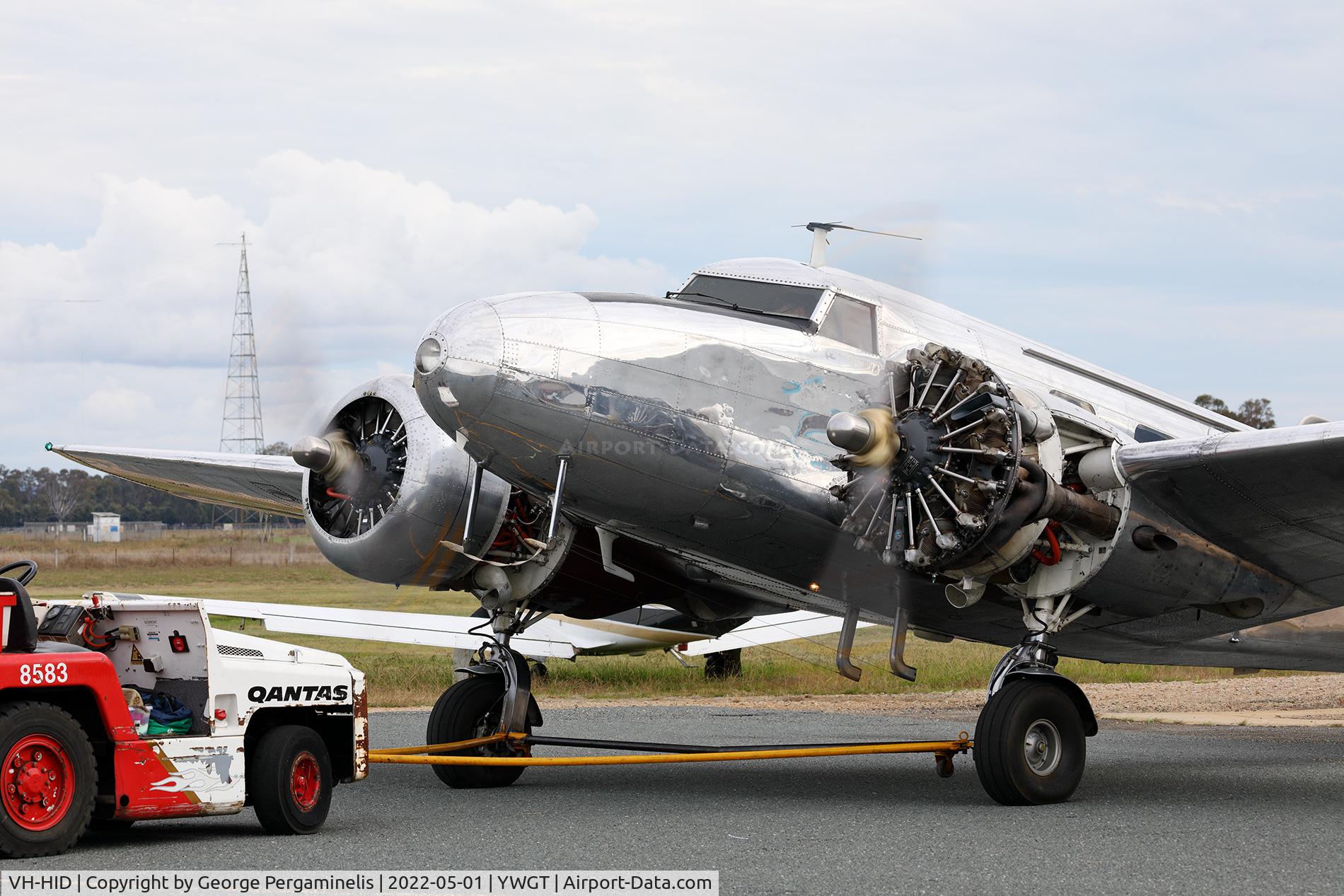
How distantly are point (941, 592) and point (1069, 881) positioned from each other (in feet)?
15.4

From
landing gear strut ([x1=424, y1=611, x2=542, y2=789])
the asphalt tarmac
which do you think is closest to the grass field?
landing gear strut ([x1=424, y1=611, x2=542, y2=789])

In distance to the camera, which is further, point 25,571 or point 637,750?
point 637,750

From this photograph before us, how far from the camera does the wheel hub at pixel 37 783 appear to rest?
8188 mm

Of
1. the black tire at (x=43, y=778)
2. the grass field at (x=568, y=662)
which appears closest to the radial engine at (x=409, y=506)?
the grass field at (x=568, y=662)

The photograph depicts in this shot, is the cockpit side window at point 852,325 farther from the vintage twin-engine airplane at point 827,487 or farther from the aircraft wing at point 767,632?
the aircraft wing at point 767,632

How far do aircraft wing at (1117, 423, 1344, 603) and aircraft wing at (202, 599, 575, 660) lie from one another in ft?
44.2

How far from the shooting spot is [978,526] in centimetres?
1113

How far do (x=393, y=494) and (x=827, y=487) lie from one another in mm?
4128

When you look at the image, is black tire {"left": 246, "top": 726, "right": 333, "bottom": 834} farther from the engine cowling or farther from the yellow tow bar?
the engine cowling

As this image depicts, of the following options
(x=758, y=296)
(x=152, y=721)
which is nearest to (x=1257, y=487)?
(x=758, y=296)

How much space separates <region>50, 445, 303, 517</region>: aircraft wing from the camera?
16.6 metres

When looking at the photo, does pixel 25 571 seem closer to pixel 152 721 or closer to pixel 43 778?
pixel 152 721

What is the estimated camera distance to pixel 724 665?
1134 inches

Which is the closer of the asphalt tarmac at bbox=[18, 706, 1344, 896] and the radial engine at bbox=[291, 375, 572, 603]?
the asphalt tarmac at bbox=[18, 706, 1344, 896]
